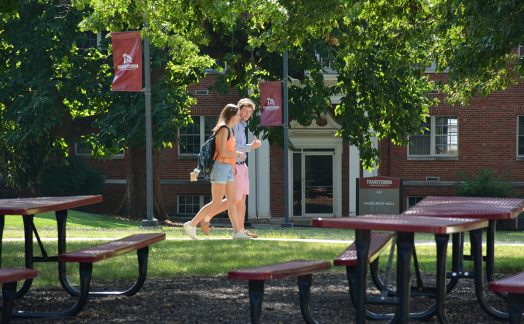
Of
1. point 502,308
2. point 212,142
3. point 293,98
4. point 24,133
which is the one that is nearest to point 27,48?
point 24,133

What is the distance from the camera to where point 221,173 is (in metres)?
14.9

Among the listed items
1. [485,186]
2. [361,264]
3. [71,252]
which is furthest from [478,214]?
[485,186]

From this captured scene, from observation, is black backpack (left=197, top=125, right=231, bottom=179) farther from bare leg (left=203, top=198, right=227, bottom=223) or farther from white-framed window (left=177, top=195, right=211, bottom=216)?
white-framed window (left=177, top=195, right=211, bottom=216)

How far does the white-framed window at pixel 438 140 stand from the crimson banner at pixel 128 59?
702 inches

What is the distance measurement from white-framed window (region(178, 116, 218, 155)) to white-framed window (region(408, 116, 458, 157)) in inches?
289

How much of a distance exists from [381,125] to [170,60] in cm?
627

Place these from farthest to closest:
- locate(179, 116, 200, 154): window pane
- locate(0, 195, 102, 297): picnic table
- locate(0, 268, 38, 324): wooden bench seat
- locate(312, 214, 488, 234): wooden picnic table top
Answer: locate(179, 116, 200, 154): window pane < locate(0, 195, 102, 297): picnic table < locate(0, 268, 38, 324): wooden bench seat < locate(312, 214, 488, 234): wooden picnic table top

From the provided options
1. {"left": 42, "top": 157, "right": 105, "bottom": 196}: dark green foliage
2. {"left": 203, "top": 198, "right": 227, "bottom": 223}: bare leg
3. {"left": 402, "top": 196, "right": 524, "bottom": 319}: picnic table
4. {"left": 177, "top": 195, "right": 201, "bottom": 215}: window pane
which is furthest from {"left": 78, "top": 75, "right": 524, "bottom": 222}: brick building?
{"left": 402, "top": 196, "right": 524, "bottom": 319}: picnic table

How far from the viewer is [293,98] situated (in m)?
32.0

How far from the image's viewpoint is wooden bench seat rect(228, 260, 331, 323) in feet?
21.9

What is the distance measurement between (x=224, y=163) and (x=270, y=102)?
14123mm

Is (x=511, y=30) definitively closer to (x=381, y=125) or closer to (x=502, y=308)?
(x=502, y=308)

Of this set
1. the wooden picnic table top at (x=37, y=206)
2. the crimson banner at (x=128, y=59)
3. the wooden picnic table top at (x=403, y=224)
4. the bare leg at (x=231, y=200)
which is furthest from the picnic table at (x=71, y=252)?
the crimson banner at (x=128, y=59)

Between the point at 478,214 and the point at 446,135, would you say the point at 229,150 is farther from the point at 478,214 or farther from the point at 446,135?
the point at 446,135
